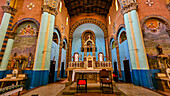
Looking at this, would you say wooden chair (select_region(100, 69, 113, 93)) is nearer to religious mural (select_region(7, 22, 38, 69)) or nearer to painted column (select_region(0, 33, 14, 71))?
religious mural (select_region(7, 22, 38, 69))

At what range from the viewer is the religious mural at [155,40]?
636cm

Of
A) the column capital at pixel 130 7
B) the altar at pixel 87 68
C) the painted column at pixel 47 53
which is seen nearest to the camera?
the altar at pixel 87 68

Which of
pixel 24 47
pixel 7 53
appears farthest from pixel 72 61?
pixel 7 53

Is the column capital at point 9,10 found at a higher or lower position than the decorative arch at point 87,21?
lower

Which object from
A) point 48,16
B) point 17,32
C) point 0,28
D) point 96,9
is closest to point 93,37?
point 96,9

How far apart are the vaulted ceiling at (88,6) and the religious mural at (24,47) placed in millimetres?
7101

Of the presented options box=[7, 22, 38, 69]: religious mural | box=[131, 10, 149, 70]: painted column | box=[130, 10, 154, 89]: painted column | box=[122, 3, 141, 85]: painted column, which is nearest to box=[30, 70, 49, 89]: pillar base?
box=[7, 22, 38, 69]: religious mural

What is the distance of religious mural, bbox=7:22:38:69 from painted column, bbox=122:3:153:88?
8516 millimetres

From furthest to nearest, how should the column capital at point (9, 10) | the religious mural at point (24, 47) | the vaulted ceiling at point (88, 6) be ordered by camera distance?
the vaulted ceiling at point (88, 6), the column capital at point (9, 10), the religious mural at point (24, 47)

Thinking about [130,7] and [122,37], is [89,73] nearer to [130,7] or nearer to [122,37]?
[122,37]

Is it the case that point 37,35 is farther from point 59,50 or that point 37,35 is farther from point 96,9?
point 96,9

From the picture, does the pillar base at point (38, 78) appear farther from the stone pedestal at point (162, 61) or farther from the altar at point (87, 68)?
the stone pedestal at point (162, 61)

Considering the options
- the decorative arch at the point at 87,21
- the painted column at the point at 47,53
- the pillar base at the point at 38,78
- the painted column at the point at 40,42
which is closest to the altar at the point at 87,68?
the painted column at the point at 47,53

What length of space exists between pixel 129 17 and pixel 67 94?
7.87 meters
